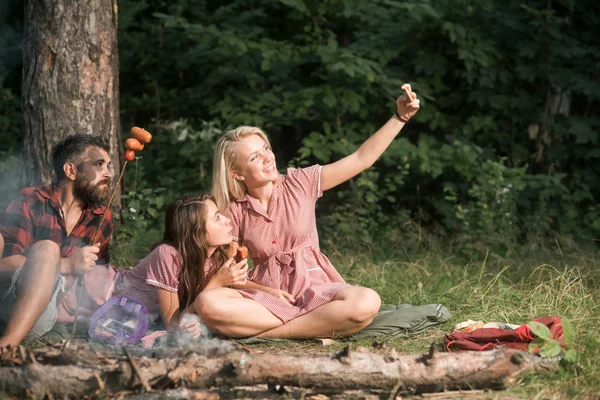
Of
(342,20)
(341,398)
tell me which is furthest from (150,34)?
(341,398)

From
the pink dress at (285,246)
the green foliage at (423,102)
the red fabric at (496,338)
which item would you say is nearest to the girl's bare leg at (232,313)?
the pink dress at (285,246)

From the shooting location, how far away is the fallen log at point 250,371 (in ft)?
9.37

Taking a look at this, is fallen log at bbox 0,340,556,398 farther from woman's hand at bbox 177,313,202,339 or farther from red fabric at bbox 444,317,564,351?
woman's hand at bbox 177,313,202,339

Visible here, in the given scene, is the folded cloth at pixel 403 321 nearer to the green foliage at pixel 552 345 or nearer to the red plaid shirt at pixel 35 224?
the green foliage at pixel 552 345

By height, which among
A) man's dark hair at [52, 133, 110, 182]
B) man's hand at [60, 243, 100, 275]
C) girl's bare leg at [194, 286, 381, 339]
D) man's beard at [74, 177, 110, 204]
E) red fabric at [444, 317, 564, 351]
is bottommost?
red fabric at [444, 317, 564, 351]

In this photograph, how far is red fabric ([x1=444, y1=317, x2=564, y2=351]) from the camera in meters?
3.63

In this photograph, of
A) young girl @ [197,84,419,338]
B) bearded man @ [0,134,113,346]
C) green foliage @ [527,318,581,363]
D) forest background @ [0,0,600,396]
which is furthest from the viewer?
forest background @ [0,0,600,396]

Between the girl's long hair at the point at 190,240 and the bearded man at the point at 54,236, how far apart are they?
41 cm

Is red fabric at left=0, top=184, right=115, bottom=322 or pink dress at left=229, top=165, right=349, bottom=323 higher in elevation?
red fabric at left=0, top=184, right=115, bottom=322

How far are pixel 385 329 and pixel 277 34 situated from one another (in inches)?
177

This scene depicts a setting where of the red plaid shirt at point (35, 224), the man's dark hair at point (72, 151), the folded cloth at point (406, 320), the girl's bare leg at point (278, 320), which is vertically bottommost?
the folded cloth at point (406, 320)

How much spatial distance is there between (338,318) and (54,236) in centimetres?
151

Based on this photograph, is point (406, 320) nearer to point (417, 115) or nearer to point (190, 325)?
point (190, 325)

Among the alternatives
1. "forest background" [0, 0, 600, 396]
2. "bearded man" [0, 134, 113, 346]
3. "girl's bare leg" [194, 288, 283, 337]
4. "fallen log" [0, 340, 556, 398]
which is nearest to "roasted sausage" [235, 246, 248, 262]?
"girl's bare leg" [194, 288, 283, 337]
